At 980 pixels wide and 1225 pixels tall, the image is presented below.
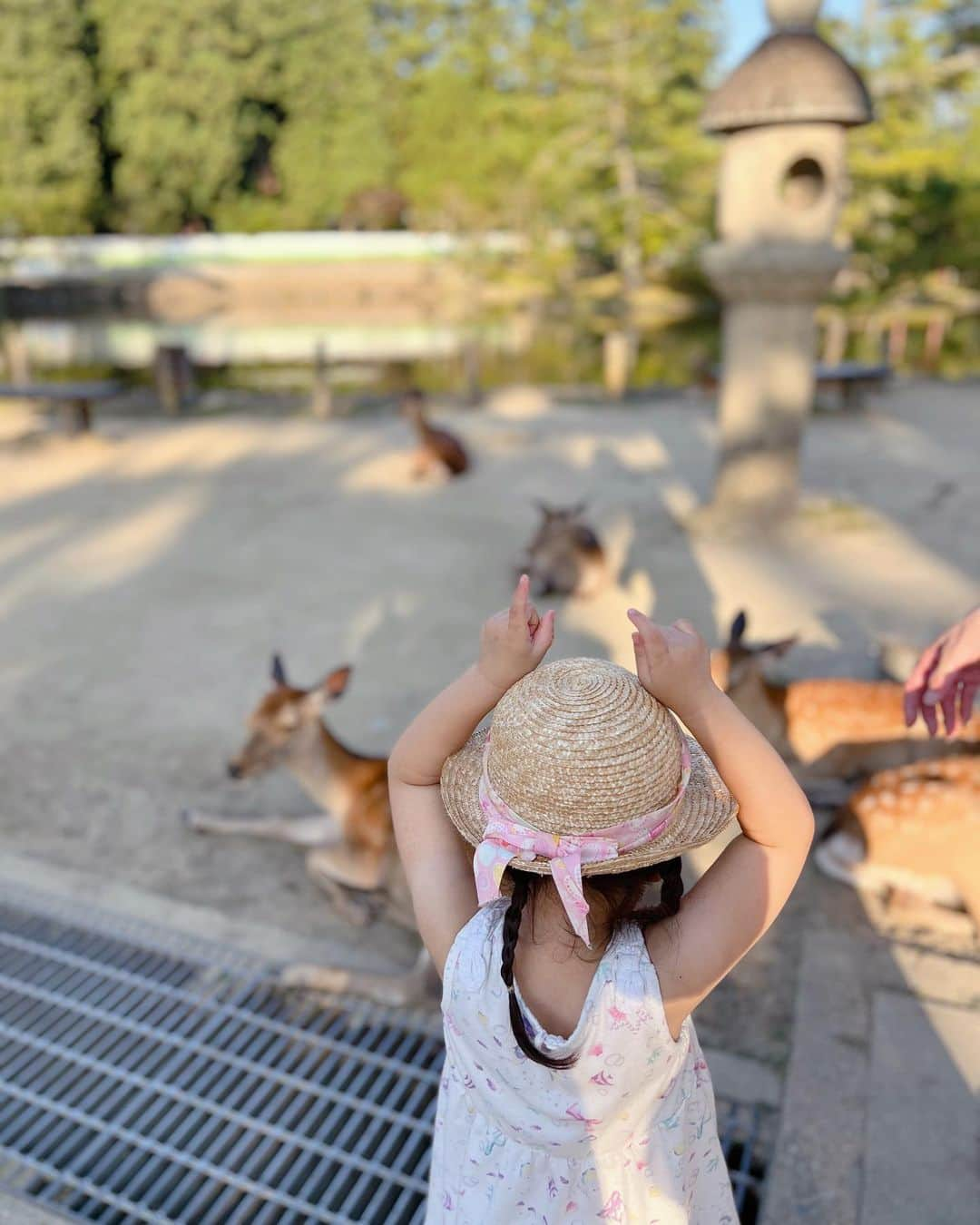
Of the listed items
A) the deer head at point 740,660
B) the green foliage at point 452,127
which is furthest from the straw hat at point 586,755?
the green foliage at point 452,127

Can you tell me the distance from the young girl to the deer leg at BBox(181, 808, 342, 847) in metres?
2.13

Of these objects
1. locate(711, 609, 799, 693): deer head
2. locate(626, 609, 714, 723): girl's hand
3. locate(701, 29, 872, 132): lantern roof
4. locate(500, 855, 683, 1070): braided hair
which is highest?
locate(701, 29, 872, 132): lantern roof

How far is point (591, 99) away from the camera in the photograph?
20031mm

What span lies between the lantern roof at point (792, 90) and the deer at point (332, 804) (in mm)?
5516

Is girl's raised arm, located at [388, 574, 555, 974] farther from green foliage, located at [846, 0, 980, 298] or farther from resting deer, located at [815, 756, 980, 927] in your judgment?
green foliage, located at [846, 0, 980, 298]

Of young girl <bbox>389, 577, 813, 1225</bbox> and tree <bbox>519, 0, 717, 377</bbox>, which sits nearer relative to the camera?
young girl <bbox>389, 577, 813, 1225</bbox>

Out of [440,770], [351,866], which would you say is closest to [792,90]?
[351,866]

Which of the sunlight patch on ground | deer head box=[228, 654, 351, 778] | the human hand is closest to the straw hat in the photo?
the human hand

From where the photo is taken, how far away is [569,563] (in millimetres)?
6668

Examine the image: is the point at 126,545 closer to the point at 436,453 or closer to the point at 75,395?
the point at 436,453

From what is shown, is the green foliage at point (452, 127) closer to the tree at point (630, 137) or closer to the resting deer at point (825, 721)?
the tree at point (630, 137)

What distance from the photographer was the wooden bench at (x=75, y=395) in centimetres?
1134

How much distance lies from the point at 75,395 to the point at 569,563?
23.3ft

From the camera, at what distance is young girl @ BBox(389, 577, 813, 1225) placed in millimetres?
1407
